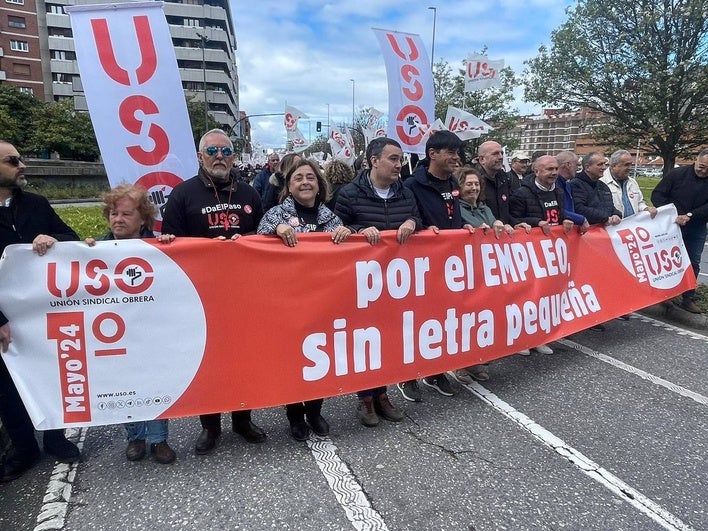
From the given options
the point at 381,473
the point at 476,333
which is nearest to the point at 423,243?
the point at 476,333

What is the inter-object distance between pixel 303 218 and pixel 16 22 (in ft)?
243

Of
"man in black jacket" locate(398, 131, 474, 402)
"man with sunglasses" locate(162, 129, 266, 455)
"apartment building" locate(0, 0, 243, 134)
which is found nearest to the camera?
"man with sunglasses" locate(162, 129, 266, 455)

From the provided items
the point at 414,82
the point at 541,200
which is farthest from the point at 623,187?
the point at 414,82

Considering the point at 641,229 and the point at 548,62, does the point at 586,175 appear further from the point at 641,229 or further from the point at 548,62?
the point at 548,62

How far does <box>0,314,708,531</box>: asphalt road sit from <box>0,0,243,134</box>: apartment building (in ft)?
182

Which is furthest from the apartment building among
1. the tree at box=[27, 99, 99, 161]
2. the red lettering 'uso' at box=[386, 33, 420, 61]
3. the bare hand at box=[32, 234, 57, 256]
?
the bare hand at box=[32, 234, 57, 256]

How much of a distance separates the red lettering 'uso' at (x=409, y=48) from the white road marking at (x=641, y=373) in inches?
166

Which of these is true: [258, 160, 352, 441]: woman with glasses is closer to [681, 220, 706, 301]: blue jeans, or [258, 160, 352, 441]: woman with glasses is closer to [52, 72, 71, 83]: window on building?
[681, 220, 706, 301]: blue jeans

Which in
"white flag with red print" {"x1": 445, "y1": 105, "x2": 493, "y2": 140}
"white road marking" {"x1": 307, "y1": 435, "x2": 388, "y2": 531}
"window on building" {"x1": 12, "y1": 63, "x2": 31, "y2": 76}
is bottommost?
"white road marking" {"x1": 307, "y1": 435, "x2": 388, "y2": 531}

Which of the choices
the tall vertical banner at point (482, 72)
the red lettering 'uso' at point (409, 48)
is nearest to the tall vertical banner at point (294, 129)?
the tall vertical banner at point (482, 72)

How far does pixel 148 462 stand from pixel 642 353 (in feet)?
15.1

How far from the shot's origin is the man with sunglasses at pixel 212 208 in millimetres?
3357

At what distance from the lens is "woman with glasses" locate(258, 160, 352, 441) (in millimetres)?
3381

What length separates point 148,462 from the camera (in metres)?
3.13
